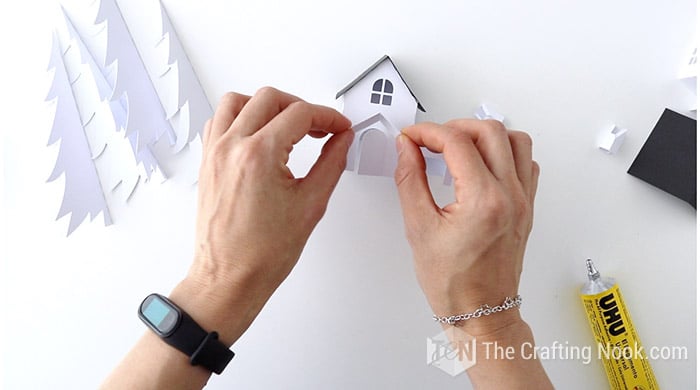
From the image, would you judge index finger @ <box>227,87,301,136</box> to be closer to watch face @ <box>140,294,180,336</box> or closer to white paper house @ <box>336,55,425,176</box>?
white paper house @ <box>336,55,425,176</box>

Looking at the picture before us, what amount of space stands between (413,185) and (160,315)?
417mm

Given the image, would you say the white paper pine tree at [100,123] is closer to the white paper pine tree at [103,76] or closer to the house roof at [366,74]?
the white paper pine tree at [103,76]

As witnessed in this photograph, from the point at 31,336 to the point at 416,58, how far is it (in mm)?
897

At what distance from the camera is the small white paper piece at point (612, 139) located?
944mm

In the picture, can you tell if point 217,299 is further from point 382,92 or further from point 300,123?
point 382,92

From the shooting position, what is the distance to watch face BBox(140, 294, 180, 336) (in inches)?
27.2

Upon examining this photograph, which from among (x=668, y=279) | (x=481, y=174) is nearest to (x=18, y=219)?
(x=481, y=174)

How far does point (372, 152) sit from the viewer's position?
0.86 meters

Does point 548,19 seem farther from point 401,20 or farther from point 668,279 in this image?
point 668,279

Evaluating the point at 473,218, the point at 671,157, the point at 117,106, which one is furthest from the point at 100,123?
the point at 671,157

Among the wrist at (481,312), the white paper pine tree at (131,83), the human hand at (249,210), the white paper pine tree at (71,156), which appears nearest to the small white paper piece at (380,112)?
the human hand at (249,210)

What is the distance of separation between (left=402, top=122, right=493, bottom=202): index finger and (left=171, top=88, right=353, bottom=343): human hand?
189mm

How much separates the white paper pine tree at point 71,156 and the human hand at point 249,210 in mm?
294
